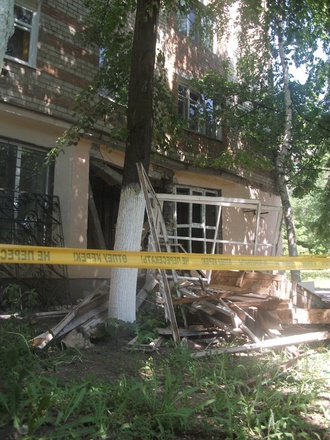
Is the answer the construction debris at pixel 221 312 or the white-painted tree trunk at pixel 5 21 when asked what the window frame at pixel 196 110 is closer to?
the construction debris at pixel 221 312

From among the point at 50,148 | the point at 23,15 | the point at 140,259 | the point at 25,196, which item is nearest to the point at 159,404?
the point at 140,259

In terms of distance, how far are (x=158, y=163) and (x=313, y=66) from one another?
218 inches

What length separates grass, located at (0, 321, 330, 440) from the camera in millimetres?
2932

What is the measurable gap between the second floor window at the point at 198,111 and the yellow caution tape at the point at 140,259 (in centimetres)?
742

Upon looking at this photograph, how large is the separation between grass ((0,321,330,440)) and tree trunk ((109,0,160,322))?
5.48ft

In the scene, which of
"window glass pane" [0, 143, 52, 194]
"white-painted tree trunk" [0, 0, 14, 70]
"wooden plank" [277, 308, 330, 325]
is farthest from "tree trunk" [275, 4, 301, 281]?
"white-painted tree trunk" [0, 0, 14, 70]

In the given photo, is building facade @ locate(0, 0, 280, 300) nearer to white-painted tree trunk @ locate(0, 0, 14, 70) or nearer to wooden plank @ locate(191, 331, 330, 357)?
wooden plank @ locate(191, 331, 330, 357)

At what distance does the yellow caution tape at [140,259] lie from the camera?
379 cm

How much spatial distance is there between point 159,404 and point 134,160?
3821mm

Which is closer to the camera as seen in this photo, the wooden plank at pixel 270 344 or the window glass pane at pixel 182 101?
the wooden plank at pixel 270 344

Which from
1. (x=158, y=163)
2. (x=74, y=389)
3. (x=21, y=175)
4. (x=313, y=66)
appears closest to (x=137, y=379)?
(x=74, y=389)

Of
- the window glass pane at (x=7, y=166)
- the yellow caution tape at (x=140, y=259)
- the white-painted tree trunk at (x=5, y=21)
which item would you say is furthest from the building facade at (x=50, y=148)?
the white-painted tree trunk at (x=5, y=21)

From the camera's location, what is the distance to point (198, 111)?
12.8 meters

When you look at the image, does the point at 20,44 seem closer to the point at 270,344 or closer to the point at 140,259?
the point at 140,259
